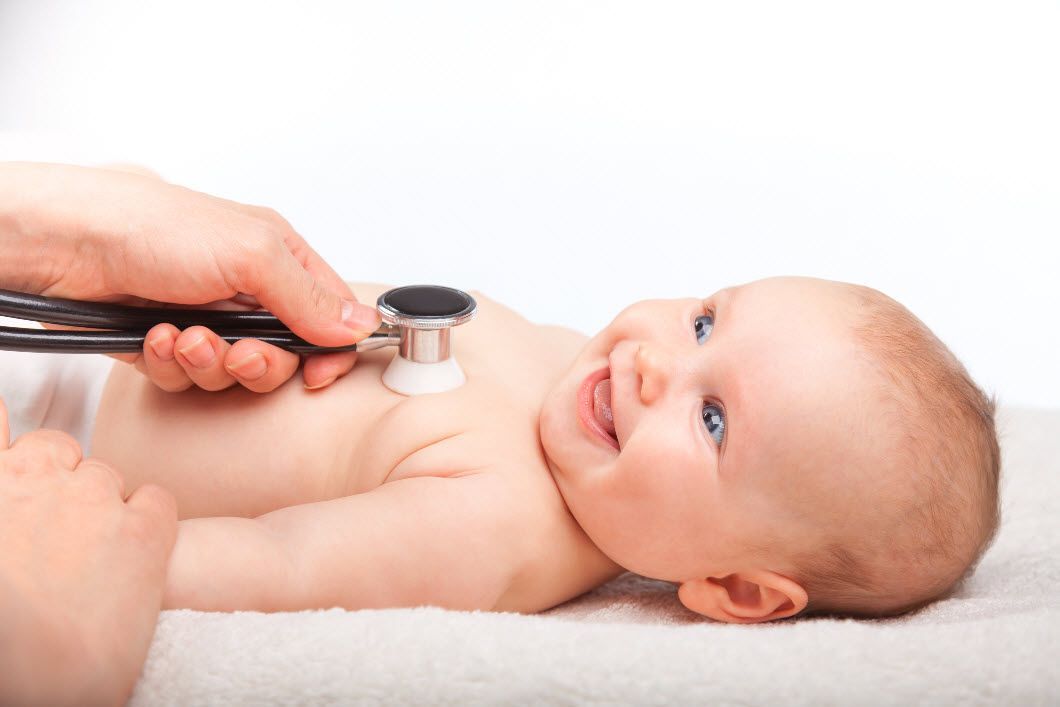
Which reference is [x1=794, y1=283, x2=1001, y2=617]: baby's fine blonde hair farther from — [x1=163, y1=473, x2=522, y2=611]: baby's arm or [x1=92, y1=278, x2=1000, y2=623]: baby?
[x1=163, y1=473, x2=522, y2=611]: baby's arm

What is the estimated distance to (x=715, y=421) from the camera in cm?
130

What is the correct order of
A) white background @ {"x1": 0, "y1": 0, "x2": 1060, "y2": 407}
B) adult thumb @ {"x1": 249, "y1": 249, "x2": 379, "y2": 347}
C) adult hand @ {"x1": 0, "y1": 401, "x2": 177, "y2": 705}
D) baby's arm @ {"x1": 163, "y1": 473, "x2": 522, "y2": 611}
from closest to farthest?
adult hand @ {"x1": 0, "y1": 401, "x2": 177, "y2": 705} < baby's arm @ {"x1": 163, "y1": 473, "x2": 522, "y2": 611} < adult thumb @ {"x1": 249, "y1": 249, "x2": 379, "y2": 347} < white background @ {"x1": 0, "y1": 0, "x2": 1060, "y2": 407}

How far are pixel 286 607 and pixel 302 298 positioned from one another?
371 mm

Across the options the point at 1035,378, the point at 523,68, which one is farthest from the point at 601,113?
the point at 1035,378

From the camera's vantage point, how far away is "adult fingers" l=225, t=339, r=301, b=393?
4.31 ft

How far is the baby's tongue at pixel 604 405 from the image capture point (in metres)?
1.38

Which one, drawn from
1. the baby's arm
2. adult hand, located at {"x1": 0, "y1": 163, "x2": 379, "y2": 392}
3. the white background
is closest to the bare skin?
the baby's arm

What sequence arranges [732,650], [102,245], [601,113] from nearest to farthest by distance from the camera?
[732,650], [102,245], [601,113]

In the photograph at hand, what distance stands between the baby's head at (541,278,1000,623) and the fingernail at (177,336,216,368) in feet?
1.37

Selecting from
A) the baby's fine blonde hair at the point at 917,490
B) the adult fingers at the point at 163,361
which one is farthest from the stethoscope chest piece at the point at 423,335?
the baby's fine blonde hair at the point at 917,490

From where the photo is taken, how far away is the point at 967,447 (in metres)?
1.23

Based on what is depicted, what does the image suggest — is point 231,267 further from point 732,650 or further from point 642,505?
point 732,650

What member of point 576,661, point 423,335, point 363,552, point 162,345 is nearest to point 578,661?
point 576,661

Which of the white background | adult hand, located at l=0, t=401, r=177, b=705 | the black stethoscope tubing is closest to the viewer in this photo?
adult hand, located at l=0, t=401, r=177, b=705
